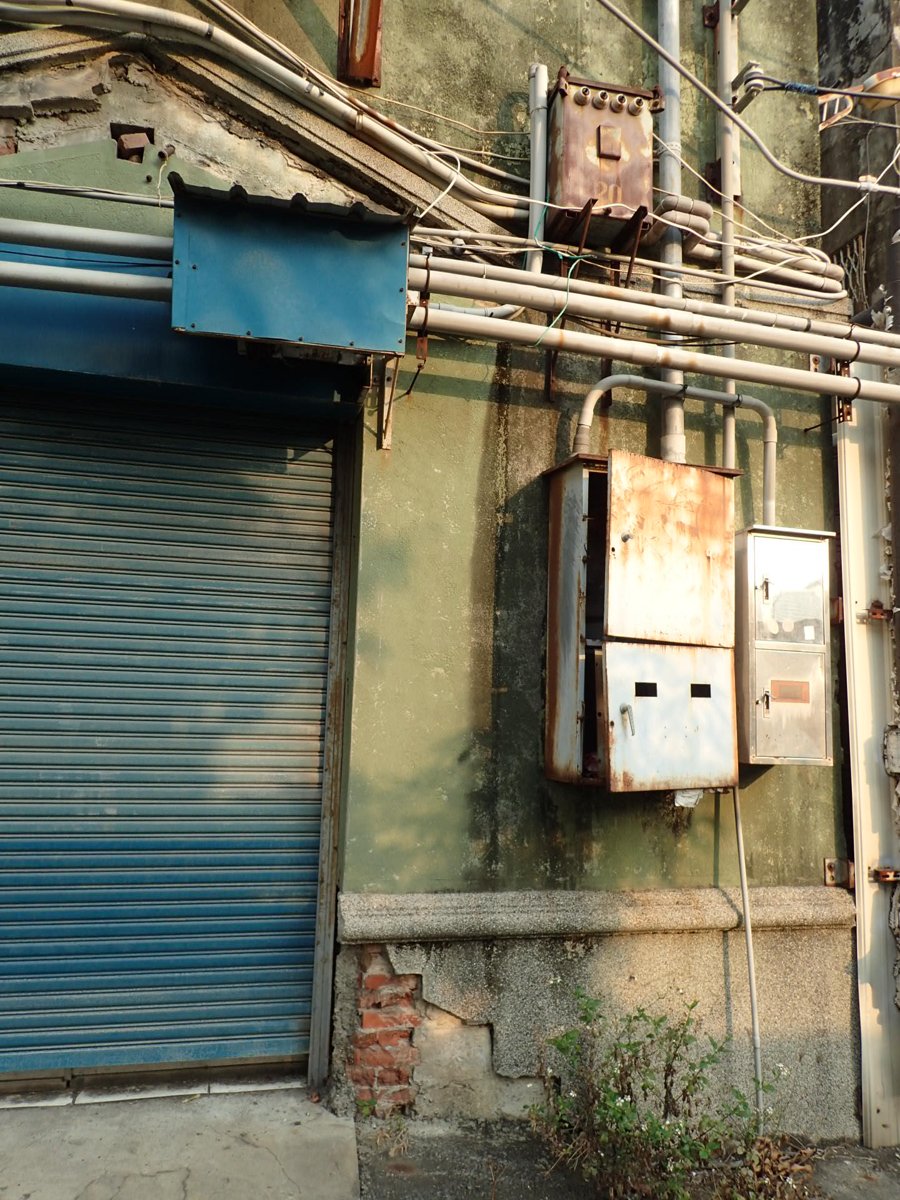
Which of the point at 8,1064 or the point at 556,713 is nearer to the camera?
the point at 8,1064

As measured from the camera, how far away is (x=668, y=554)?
13.5 feet

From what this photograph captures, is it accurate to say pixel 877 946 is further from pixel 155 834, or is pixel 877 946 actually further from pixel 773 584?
pixel 155 834

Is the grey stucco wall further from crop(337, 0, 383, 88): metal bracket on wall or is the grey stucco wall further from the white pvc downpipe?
crop(337, 0, 383, 88): metal bracket on wall

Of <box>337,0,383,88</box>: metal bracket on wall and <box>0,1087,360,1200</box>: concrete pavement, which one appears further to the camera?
<box>337,0,383,88</box>: metal bracket on wall

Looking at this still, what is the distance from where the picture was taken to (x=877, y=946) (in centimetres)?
457

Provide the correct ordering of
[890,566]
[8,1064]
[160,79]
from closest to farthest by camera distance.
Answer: [8,1064] < [160,79] < [890,566]

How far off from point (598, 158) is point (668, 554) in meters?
2.28

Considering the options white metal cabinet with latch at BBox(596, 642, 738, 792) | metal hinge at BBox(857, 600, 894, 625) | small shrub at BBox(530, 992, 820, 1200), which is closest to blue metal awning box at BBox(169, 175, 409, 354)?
white metal cabinet with latch at BBox(596, 642, 738, 792)

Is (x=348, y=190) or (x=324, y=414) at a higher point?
(x=348, y=190)

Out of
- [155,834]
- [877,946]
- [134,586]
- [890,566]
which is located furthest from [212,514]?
[877,946]

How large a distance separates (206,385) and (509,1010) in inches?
134

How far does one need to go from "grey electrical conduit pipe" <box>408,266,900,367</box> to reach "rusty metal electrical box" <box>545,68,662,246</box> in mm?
602

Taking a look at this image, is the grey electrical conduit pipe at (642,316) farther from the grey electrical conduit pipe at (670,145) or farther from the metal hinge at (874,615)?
the metal hinge at (874,615)

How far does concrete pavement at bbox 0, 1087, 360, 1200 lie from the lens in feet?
11.3
